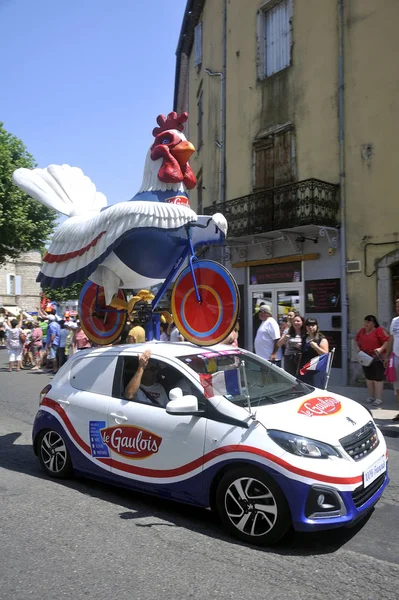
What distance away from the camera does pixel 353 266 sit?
13.0 metres

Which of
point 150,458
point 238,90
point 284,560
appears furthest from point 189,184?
point 238,90

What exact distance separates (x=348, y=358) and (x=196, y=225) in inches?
332

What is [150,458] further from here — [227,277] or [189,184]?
[189,184]

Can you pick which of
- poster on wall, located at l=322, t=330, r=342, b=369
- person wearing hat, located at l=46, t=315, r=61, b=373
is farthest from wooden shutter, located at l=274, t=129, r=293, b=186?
person wearing hat, located at l=46, t=315, r=61, b=373

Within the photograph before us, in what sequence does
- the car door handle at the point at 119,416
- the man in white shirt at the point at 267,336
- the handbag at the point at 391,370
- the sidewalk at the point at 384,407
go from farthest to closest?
the man in white shirt at the point at 267,336 < the handbag at the point at 391,370 < the sidewalk at the point at 384,407 < the car door handle at the point at 119,416

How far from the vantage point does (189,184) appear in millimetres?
6039

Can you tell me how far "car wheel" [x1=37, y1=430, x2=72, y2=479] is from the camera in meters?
5.36

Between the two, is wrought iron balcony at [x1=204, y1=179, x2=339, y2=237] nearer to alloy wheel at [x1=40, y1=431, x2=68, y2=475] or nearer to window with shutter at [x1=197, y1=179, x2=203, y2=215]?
window with shutter at [x1=197, y1=179, x2=203, y2=215]

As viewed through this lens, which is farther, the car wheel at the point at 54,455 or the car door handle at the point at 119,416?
the car wheel at the point at 54,455

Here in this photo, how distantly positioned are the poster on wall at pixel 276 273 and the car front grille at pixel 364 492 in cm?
1038

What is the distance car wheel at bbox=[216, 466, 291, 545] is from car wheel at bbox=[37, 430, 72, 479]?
77.8 inches

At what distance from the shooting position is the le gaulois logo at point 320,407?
4.19m

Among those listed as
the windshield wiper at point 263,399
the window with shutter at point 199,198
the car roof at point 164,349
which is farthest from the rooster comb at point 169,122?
the window with shutter at point 199,198

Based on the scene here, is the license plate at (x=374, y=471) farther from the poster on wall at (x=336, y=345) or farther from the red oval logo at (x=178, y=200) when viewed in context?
the poster on wall at (x=336, y=345)
